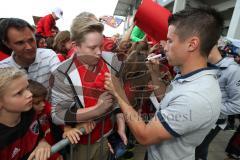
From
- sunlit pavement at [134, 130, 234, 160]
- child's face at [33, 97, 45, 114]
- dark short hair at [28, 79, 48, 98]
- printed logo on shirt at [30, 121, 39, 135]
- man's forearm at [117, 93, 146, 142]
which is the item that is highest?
man's forearm at [117, 93, 146, 142]

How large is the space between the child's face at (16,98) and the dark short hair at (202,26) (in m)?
0.93

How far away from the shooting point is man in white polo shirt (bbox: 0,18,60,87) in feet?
5.98

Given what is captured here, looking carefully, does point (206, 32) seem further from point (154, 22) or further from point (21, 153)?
point (21, 153)

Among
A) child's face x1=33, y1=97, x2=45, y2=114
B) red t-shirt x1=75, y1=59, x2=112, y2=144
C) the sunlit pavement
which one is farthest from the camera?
the sunlit pavement

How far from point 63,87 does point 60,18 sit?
4.98 m

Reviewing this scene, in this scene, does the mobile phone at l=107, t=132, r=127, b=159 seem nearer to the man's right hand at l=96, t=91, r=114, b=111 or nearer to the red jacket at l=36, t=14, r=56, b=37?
the man's right hand at l=96, t=91, r=114, b=111

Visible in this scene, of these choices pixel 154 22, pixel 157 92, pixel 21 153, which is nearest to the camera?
pixel 21 153

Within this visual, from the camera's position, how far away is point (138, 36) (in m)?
3.20

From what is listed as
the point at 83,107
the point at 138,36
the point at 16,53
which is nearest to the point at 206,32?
the point at 83,107

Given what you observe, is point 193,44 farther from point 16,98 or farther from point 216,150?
point 216,150

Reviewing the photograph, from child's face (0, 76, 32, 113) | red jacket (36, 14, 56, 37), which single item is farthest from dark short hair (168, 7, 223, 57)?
red jacket (36, 14, 56, 37)

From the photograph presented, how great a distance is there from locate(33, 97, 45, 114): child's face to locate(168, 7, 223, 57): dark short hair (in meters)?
1.02

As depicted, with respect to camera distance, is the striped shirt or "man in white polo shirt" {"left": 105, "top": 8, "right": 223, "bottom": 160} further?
the striped shirt

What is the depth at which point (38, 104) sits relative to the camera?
158cm
